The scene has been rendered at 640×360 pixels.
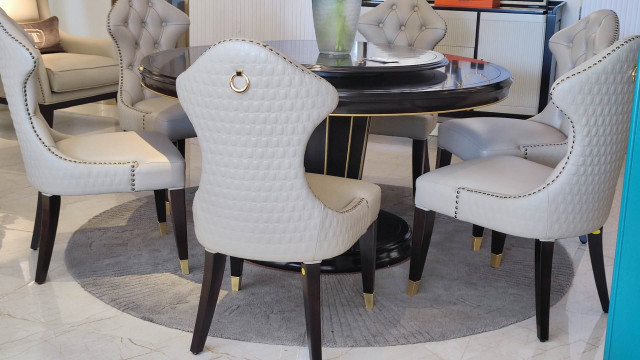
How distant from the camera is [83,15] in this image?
6.06 meters

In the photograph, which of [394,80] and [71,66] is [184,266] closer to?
[394,80]

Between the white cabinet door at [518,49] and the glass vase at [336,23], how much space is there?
2.06 meters

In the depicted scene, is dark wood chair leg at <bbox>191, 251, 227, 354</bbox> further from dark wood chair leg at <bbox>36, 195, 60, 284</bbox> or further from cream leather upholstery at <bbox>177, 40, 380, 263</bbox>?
dark wood chair leg at <bbox>36, 195, 60, 284</bbox>

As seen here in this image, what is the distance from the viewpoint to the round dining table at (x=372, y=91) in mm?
2441

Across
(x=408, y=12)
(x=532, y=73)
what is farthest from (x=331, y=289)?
(x=532, y=73)

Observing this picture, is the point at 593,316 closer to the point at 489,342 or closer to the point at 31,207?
the point at 489,342

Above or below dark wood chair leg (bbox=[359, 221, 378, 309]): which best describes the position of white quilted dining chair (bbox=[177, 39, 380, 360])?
above

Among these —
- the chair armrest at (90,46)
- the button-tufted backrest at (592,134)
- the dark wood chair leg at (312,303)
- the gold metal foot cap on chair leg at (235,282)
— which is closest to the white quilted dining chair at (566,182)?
the button-tufted backrest at (592,134)

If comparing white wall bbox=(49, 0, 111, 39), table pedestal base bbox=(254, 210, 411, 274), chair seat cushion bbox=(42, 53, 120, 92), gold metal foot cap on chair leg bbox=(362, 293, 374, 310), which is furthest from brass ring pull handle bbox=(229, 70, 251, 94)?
white wall bbox=(49, 0, 111, 39)

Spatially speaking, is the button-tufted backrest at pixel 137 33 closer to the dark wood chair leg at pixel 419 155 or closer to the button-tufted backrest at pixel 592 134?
the dark wood chair leg at pixel 419 155

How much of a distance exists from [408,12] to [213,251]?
2.06 meters

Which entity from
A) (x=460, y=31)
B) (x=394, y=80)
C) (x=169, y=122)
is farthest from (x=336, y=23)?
(x=460, y=31)

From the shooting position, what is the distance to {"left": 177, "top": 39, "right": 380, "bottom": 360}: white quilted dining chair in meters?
1.96

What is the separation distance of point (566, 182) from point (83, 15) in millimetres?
4686
